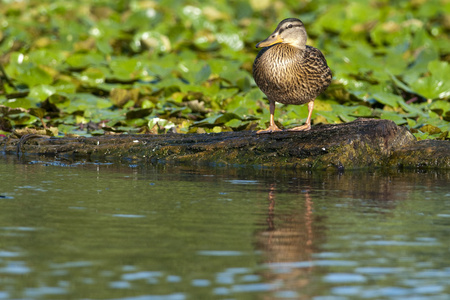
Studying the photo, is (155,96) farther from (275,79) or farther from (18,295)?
(18,295)

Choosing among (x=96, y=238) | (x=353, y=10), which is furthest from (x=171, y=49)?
(x=96, y=238)

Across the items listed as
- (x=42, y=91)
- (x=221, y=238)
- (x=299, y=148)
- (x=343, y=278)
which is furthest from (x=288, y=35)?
(x=343, y=278)

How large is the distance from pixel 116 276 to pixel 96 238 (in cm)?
79

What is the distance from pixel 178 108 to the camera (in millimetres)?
11070

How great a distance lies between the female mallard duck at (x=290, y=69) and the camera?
8.30 m

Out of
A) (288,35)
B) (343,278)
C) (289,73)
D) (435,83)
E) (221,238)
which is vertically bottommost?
(343,278)

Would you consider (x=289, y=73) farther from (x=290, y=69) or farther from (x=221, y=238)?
(x=221, y=238)

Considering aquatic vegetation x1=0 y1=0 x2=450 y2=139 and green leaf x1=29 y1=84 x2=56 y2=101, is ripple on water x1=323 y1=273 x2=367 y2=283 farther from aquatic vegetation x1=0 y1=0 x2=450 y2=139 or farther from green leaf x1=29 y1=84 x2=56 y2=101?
green leaf x1=29 y1=84 x2=56 y2=101

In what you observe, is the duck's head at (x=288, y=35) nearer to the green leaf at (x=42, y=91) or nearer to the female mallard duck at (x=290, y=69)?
the female mallard duck at (x=290, y=69)

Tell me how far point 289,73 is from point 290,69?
0.17 ft

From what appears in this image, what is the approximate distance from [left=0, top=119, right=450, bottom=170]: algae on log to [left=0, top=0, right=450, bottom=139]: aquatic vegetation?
1.13 metres

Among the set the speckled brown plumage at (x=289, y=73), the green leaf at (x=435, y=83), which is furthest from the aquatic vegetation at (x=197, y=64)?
the speckled brown plumage at (x=289, y=73)

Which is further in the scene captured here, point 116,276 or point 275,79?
point 275,79

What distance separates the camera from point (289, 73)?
8.30 meters
